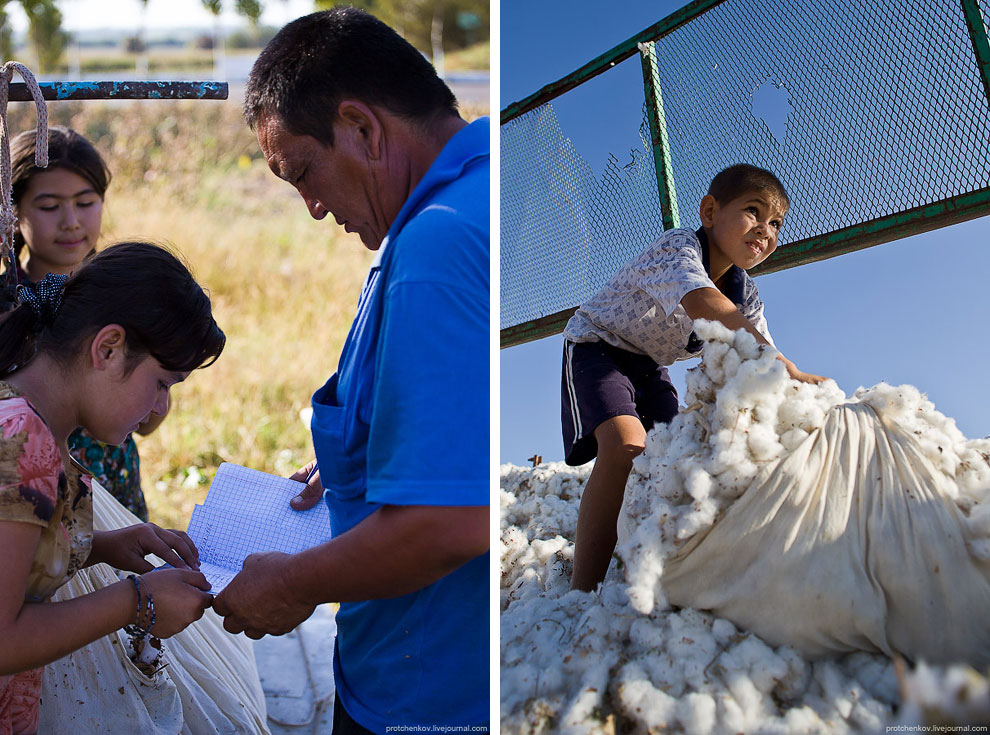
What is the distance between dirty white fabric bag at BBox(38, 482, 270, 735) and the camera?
1.75m

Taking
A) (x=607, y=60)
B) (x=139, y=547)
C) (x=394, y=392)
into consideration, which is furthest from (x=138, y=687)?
(x=607, y=60)

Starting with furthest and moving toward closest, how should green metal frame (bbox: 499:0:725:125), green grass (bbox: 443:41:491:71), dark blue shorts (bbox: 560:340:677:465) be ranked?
1. green grass (bbox: 443:41:491:71)
2. green metal frame (bbox: 499:0:725:125)
3. dark blue shorts (bbox: 560:340:677:465)

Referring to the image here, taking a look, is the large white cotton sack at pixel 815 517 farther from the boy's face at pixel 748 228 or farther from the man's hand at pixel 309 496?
the man's hand at pixel 309 496

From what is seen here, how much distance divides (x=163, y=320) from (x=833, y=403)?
1275 mm

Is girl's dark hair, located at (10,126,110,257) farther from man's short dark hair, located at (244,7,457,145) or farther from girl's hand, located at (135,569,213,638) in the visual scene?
girl's hand, located at (135,569,213,638)

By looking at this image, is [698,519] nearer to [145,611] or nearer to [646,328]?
[646,328]

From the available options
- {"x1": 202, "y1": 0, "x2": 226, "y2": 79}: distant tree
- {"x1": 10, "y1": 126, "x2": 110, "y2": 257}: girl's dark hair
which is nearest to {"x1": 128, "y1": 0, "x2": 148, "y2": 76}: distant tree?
{"x1": 202, "y1": 0, "x2": 226, "y2": 79}: distant tree

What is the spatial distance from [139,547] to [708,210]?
1.57m

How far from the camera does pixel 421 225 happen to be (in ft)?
4.37

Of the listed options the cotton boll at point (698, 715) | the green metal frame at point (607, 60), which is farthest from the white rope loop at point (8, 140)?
the cotton boll at point (698, 715)

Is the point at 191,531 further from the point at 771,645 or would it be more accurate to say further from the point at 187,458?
the point at 187,458

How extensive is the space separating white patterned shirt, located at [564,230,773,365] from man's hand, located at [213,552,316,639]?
106 cm

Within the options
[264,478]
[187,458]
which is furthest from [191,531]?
[187,458]

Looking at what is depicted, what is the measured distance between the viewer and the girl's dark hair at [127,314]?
62.5 inches
